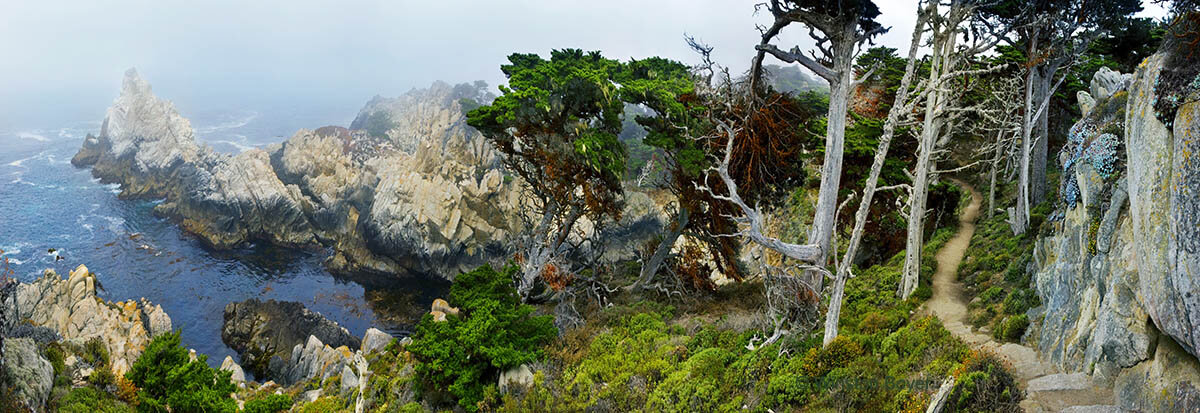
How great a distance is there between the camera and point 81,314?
2492 cm

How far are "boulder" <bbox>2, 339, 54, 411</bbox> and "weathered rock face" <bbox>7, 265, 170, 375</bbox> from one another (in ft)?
32.8

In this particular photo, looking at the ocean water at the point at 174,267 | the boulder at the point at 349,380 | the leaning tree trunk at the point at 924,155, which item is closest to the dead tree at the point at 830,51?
the leaning tree trunk at the point at 924,155

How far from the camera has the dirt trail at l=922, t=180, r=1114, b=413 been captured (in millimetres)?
6797

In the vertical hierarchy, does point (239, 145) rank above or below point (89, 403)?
below

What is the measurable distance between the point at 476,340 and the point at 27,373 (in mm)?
10805

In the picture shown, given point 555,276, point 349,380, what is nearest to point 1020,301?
point 555,276

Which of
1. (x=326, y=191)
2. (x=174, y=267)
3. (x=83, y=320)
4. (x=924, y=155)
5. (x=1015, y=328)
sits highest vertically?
(x=924, y=155)

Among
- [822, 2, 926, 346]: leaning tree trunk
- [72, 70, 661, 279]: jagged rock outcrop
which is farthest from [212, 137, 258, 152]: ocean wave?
[822, 2, 926, 346]: leaning tree trunk

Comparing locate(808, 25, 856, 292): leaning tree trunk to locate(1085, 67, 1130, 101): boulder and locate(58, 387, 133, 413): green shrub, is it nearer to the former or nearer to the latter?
locate(1085, 67, 1130, 101): boulder

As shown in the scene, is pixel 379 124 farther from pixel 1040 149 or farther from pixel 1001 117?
pixel 1040 149

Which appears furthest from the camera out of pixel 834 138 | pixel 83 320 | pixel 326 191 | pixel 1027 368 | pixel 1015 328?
pixel 326 191

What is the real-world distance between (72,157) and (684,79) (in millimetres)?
89942

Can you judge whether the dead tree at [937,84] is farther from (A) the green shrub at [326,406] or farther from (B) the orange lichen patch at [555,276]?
(A) the green shrub at [326,406]

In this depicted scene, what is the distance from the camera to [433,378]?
1208 cm
